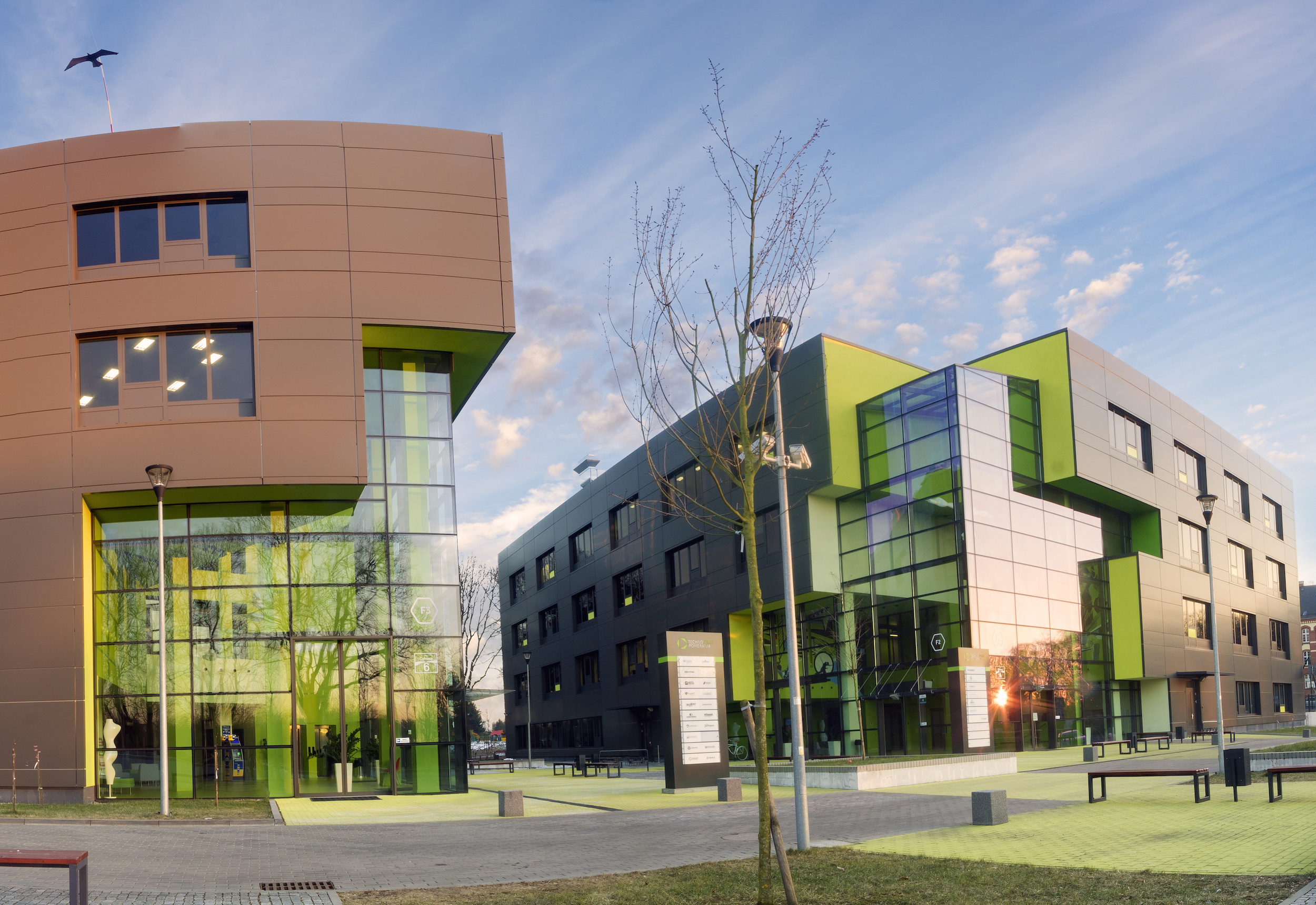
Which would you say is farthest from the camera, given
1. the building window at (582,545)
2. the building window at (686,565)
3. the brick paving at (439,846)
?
the building window at (582,545)

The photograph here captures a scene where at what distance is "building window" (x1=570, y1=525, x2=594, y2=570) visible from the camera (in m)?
62.2

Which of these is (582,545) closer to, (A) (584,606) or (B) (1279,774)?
(A) (584,606)

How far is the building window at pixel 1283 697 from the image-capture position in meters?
63.2

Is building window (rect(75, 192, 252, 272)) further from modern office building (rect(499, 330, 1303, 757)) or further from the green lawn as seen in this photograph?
modern office building (rect(499, 330, 1303, 757))

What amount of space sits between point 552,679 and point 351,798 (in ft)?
146

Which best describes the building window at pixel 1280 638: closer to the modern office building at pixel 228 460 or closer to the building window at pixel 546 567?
the building window at pixel 546 567

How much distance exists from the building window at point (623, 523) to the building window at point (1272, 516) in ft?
127

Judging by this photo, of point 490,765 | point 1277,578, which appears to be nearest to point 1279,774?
point 490,765

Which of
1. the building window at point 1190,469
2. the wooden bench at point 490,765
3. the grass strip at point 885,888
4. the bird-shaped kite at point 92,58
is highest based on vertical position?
the bird-shaped kite at point 92,58

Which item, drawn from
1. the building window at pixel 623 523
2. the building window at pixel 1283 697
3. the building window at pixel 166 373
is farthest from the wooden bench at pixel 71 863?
the building window at pixel 1283 697

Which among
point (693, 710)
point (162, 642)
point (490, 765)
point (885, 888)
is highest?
point (162, 642)

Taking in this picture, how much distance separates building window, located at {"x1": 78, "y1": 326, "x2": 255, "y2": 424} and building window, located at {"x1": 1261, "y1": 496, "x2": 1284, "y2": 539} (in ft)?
198

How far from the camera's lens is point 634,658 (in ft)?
188

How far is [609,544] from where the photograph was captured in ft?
195
